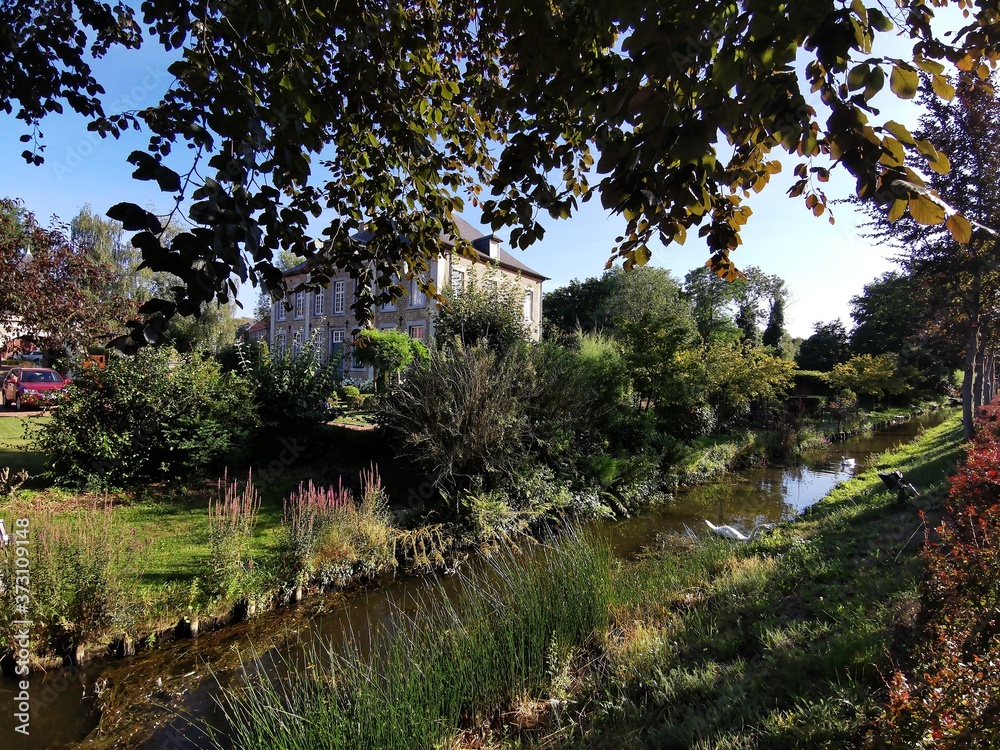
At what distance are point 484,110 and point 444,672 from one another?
3.42 meters

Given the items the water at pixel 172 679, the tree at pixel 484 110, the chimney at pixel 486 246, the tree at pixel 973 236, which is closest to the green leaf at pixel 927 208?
the tree at pixel 484 110

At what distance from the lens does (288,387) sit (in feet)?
30.5

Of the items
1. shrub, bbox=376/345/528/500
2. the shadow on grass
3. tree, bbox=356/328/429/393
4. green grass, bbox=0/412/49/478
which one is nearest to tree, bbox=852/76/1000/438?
the shadow on grass

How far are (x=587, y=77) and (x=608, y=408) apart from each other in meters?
10.2

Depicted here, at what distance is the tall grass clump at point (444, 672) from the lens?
8.55ft

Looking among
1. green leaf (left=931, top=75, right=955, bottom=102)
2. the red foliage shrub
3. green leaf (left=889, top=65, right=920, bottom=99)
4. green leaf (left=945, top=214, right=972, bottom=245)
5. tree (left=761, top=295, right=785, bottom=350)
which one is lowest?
the red foliage shrub

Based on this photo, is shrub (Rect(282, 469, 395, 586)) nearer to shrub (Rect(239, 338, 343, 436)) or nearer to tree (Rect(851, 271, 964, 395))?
shrub (Rect(239, 338, 343, 436))

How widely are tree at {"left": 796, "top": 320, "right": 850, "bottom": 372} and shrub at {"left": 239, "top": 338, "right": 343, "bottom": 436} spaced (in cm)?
3839

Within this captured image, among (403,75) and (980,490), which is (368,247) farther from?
(980,490)

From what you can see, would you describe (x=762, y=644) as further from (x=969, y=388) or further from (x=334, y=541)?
(x=969, y=388)

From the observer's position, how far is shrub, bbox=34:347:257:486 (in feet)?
24.3

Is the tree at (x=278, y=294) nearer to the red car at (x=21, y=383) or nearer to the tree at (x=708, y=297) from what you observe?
the red car at (x=21, y=383)

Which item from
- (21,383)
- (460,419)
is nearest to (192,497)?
(460,419)

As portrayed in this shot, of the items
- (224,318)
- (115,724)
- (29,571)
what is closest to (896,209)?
(115,724)
